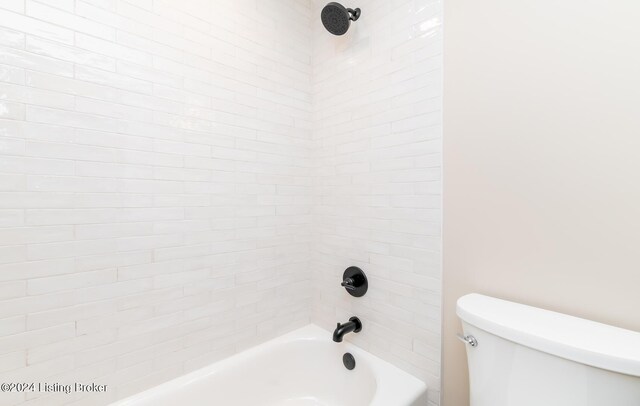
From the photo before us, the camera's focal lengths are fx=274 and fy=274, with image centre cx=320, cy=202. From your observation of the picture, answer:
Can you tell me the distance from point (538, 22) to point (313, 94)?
105 centimetres

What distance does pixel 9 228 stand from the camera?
84 centimetres

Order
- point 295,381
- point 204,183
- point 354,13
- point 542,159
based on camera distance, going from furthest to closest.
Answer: point 295,381
point 354,13
point 204,183
point 542,159

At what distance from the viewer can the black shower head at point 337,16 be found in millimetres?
1217

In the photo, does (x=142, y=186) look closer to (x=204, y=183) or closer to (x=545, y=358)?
(x=204, y=183)

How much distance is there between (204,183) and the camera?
1218 millimetres

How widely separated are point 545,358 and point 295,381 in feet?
3.84

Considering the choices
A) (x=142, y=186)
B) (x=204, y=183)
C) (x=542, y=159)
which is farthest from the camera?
(x=204, y=183)

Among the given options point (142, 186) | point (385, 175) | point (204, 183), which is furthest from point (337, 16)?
point (142, 186)

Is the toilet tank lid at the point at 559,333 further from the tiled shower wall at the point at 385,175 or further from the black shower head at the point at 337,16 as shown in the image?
the black shower head at the point at 337,16

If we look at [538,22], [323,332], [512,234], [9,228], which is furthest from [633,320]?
[9,228]

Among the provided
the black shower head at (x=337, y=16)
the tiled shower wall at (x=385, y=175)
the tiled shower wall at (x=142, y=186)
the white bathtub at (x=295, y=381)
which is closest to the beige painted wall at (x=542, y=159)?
the tiled shower wall at (x=385, y=175)

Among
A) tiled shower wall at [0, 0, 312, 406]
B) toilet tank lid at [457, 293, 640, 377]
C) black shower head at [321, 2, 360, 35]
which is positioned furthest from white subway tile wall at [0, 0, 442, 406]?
toilet tank lid at [457, 293, 640, 377]

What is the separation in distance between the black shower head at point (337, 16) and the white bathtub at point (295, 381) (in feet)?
5.15

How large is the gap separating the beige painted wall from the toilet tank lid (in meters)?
0.07
